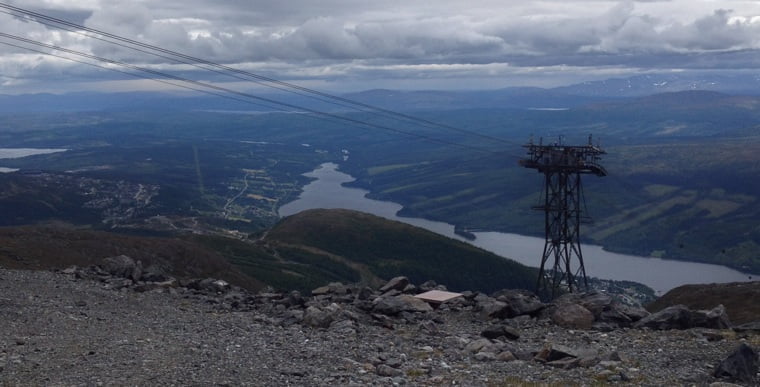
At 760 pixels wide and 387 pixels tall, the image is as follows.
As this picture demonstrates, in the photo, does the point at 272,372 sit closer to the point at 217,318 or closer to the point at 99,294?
the point at 217,318

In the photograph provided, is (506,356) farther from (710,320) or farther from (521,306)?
(710,320)

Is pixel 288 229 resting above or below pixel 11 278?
below

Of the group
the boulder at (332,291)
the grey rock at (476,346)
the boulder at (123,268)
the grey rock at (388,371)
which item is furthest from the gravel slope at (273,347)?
the boulder at (332,291)

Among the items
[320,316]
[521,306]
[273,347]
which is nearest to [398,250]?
[521,306]

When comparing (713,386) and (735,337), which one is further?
(735,337)

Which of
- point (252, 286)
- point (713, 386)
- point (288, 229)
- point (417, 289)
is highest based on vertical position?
point (713, 386)

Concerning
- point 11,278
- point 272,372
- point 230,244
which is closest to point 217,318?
point 272,372
